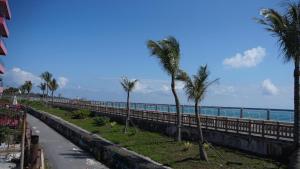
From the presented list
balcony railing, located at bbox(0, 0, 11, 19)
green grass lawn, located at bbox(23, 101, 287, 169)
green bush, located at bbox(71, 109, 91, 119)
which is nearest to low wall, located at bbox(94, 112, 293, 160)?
green grass lawn, located at bbox(23, 101, 287, 169)

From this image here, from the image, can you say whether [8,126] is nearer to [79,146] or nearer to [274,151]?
[79,146]

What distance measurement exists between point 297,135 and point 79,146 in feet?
64.0

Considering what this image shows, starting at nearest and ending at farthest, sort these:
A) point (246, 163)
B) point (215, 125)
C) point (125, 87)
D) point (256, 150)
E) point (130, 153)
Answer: point (246, 163) < point (256, 150) < point (130, 153) < point (215, 125) < point (125, 87)

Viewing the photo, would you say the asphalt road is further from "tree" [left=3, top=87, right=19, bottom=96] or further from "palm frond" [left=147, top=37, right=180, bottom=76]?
"tree" [left=3, top=87, right=19, bottom=96]

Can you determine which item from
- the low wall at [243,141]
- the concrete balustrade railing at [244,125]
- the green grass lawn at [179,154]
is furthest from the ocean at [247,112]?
the green grass lawn at [179,154]

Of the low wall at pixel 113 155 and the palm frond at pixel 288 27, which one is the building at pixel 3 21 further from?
the palm frond at pixel 288 27

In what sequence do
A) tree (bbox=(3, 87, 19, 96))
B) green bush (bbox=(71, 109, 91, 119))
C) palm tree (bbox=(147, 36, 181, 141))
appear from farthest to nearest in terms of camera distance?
1. tree (bbox=(3, 87, 19, 96))
2. green bush (bbox=(71, 109, 91, 119))
3. palm tree (bbox=(147, 36, 181, 141))

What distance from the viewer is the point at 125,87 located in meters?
33.5

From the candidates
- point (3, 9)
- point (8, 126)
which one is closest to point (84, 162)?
point (8, 126)

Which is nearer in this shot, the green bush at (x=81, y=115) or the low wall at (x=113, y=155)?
the low wall at (x=113, y=155)

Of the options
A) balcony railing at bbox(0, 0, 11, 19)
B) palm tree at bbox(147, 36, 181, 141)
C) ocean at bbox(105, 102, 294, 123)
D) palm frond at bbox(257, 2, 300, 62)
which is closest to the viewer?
palm frond at bbox(257, 2, 300, 62)

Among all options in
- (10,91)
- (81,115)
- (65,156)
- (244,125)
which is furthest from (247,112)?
(10,91)

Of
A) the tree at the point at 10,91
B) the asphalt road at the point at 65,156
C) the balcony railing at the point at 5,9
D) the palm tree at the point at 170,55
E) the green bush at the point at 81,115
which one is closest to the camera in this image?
the asphalt road at the point at 65,156

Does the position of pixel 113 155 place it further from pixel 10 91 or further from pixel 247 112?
pixel 10 91
